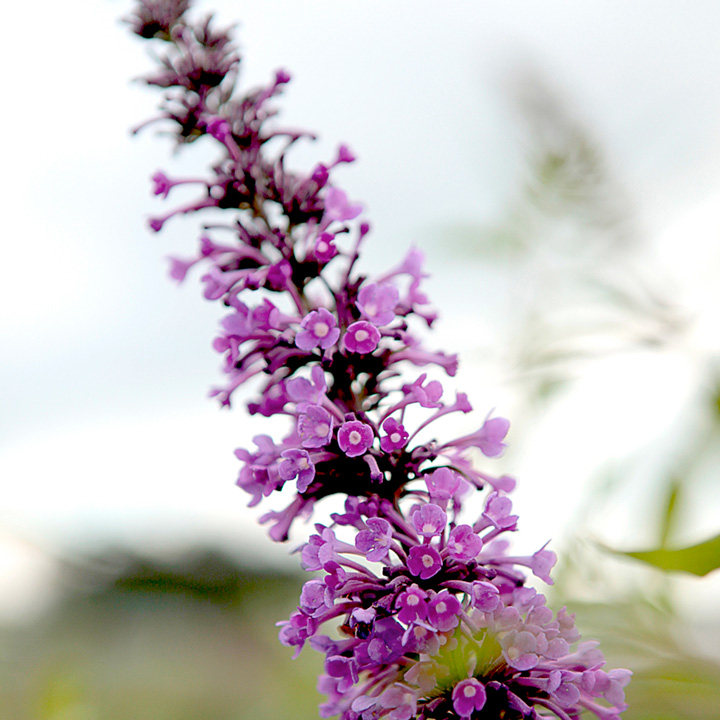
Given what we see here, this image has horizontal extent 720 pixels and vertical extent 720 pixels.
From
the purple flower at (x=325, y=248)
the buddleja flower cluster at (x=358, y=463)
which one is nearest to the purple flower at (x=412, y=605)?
the buddleja flower cluster at (x=358, y=463)

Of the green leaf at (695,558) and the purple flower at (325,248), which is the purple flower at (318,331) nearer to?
the purple flower at (325,248)

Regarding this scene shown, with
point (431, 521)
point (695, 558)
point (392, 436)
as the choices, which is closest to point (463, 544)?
point (431, 521)

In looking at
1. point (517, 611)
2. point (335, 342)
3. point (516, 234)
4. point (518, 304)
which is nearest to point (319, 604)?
point (517, 611)

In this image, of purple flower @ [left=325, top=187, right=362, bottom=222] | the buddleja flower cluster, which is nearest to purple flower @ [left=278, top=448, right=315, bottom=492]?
the buddleja flower cluster

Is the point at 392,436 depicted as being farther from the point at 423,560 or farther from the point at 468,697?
the point at 468,697

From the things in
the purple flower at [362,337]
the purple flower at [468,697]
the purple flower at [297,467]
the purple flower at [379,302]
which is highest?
the purple flower at [379,302]
